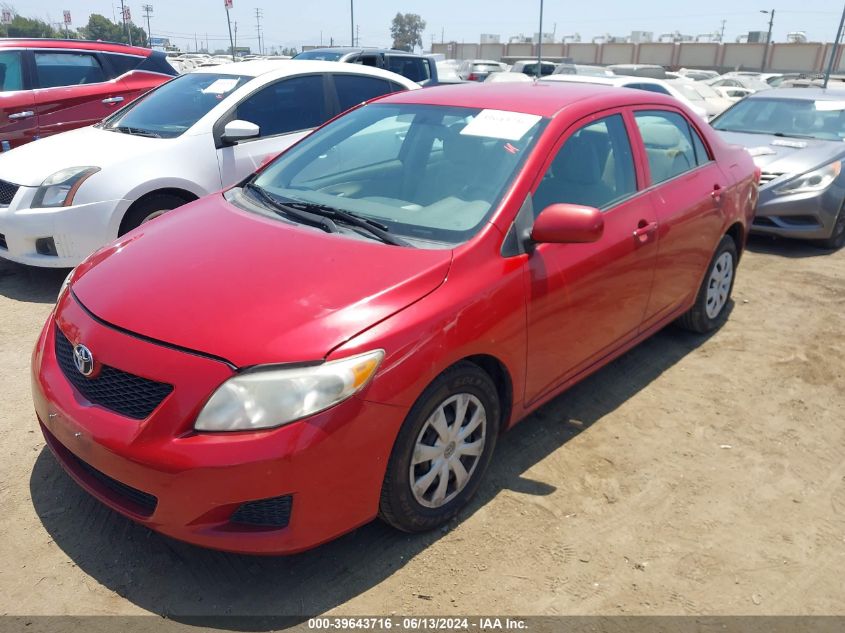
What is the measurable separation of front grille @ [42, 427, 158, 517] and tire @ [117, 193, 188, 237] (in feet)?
9.32

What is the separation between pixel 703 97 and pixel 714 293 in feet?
42.7

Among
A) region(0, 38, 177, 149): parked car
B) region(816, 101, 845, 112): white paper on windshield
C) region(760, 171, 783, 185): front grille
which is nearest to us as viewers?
region(760, 171, 783, 185): front grille

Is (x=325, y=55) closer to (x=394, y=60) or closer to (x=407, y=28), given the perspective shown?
(x=394, y=60)

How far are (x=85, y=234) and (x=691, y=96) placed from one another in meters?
14.0

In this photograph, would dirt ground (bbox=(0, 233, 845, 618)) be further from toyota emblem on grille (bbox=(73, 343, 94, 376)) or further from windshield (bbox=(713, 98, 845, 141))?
windshield (bbox=(713, 98, 845, 141))

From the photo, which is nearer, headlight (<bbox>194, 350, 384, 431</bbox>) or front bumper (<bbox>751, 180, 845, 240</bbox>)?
headlight (<bbox>194, 350, 384, 431</bbox>)

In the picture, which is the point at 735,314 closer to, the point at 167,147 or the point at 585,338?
the point at 585,338

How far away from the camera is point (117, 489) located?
8.04 ft

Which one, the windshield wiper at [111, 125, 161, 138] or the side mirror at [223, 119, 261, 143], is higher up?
the side mirror at [223, 119, 261, 143]

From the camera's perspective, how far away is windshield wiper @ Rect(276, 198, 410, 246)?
286 cm

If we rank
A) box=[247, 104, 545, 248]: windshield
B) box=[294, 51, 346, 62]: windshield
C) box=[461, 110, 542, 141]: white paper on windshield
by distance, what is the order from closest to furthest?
box=[247, 104, 545, 248]: windshield < box=[461, 110, 542, 141]: white paper on windshield < box=[294, 51, 346, 62]: windshield

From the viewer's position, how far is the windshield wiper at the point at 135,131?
5624 millimetres

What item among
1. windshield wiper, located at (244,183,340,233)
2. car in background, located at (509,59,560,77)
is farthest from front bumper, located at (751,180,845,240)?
car in background, located at (509,59,560,77)

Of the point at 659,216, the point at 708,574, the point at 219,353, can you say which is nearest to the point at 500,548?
the point at 708,574
